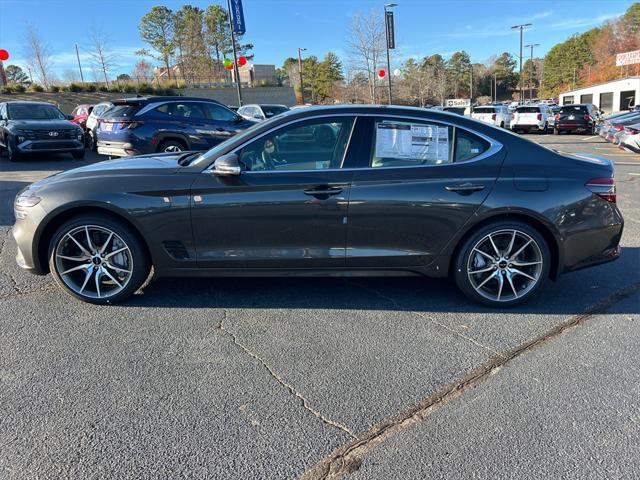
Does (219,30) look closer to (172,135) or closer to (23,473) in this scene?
(172,135)

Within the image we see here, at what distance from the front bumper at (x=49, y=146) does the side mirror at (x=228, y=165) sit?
11.9m

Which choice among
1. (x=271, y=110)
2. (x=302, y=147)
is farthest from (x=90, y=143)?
(x=302, y=147)

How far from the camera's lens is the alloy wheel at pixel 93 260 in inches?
148

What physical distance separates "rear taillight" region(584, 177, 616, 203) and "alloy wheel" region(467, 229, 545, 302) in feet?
2.03

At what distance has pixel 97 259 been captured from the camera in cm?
380

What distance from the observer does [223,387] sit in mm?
2754

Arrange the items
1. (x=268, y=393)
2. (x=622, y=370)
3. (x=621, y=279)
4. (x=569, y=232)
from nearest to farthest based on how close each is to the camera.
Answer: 1. (x=268, y=393)
2. (x=622, y=370)
3. (x=569, y=232)
4. (x=621, y=279)

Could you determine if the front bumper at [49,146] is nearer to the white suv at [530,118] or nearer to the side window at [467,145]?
the side window at [467,145]

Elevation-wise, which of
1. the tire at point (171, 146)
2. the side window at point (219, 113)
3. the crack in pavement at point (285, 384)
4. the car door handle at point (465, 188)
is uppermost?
the side window at point (219, 113)

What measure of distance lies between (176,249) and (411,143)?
2.04 meters

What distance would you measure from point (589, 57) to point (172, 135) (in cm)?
10799

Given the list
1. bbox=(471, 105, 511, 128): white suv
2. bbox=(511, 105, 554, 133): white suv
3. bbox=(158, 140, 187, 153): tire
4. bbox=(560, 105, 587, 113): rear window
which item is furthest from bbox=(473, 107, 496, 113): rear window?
bbox=(158, 140, 187, 153): tire

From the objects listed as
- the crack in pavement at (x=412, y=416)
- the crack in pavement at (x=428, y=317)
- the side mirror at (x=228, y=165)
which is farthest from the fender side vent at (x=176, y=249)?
the crack in pavement at (x=412, y=416)

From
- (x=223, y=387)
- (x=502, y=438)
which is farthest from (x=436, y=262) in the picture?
(x=223, y=387)
